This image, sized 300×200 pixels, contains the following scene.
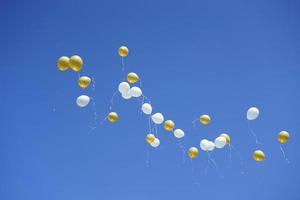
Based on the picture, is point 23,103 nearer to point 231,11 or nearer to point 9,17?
point 9,17

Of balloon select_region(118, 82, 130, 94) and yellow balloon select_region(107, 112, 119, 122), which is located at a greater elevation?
balloon select_region(118, 82, 130, 94)

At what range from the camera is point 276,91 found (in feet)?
20.9

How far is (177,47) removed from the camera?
6.25m

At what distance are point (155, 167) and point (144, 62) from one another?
72.2 inches

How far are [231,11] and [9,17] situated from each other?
348cm

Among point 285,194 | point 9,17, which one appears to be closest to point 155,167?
point 285,194

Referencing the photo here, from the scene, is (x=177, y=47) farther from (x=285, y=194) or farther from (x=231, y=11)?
(x=285, y=194)

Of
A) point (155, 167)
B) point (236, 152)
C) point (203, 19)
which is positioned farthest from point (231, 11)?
point (155, 167)

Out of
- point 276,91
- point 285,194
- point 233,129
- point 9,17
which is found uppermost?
point 9,17

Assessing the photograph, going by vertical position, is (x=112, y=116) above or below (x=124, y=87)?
below

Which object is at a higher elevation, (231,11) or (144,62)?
(231,11)

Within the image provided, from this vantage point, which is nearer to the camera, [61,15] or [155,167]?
[61,15]

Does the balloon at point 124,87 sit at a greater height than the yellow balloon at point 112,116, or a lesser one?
greater

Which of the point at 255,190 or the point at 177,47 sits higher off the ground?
the point at 177,47
